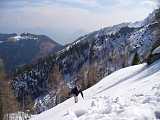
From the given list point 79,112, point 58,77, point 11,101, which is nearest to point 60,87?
point 58,77

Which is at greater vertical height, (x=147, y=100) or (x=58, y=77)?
(x=147, y=100)

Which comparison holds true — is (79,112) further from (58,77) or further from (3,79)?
(58,77)

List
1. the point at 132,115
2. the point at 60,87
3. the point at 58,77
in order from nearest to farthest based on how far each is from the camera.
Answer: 1. the point at 132,115
2. the point at 58,77
3. the point at 60,87

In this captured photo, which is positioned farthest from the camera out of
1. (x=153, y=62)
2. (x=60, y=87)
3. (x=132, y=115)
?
(x=60, y=87)

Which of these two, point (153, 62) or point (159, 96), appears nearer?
point (159, 96)

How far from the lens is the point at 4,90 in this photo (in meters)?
57.2

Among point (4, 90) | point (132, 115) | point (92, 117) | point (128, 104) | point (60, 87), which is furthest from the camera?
point (60, 87)

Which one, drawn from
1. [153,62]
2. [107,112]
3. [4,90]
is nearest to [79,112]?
[107,112]

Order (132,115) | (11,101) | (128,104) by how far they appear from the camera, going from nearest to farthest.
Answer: (132,115), (128,104), (11,101)

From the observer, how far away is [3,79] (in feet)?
192

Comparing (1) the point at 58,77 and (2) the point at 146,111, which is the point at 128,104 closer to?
(2) the point at 146,111

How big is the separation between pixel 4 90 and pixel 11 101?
198 inches

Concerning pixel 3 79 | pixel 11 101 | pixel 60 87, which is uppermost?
pixel 3 79

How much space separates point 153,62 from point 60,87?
7388cm
